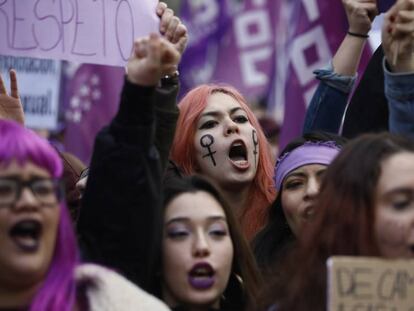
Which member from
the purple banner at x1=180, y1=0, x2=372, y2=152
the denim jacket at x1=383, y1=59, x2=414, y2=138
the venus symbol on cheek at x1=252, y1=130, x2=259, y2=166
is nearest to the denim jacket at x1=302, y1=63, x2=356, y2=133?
the venus symbol on cheek at x1=252, y1=130, x2=259, y2=166

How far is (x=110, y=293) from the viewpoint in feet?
10.4

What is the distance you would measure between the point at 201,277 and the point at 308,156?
89 cm

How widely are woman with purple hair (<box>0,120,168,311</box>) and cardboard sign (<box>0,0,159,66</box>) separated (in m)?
1.20

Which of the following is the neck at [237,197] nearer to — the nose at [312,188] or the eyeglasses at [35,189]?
the nose at [312,188]

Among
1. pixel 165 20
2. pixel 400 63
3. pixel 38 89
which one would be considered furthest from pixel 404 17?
pixel 38 89

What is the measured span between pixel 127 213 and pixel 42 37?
121 cm

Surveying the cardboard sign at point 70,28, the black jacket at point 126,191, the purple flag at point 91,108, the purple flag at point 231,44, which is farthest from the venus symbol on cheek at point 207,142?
the purple flag at point 231,44

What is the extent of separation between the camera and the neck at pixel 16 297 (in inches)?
125

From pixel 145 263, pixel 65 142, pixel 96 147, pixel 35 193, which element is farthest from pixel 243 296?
pixel 65 142

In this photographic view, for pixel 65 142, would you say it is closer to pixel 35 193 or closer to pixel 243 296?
pixel 243 296

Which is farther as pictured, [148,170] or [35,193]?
[148,170]

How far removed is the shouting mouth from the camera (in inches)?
191

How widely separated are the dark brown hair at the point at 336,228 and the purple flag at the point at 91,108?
400 centimetres

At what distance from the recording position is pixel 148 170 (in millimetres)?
3473
